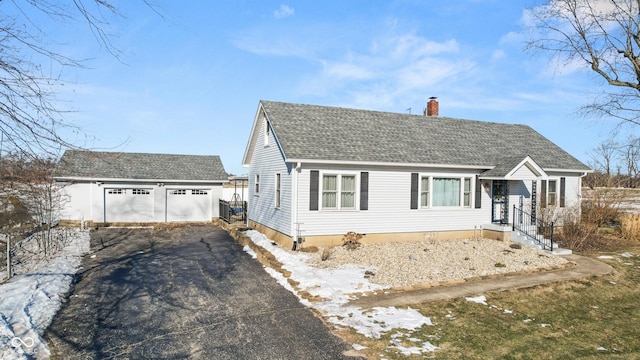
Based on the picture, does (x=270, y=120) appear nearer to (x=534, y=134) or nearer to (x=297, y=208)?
(x=297, y=208)

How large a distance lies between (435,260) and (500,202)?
675cm

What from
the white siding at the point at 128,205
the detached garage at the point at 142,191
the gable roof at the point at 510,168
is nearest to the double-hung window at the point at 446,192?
the gable roof at the point at 510,168

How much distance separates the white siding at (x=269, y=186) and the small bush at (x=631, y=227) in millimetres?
16764

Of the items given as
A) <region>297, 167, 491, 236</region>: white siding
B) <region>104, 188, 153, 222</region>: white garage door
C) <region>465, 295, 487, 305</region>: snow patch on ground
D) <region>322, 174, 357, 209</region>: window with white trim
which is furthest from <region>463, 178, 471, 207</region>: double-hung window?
<region>104, 188, 153, 222</region>: white garage door

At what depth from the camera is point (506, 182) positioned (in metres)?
17.0

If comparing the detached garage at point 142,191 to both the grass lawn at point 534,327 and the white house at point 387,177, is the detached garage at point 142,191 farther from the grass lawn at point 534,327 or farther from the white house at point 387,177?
the grass lawn at point 534,327

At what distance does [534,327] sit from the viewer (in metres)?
7.30

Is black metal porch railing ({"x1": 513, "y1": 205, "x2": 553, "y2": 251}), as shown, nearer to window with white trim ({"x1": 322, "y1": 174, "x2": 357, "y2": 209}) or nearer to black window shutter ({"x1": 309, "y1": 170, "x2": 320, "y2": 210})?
window with white trim ({"x1": 322, "y1": 174, "x2": 357, "y2": 209})

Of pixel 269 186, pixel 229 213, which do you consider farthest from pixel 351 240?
pixel 229 213

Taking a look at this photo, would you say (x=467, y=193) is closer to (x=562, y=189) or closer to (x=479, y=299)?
(x=562, y=189)

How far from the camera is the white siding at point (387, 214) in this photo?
13727mm

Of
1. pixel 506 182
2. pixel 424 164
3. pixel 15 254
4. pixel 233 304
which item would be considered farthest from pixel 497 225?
pixel 15 254

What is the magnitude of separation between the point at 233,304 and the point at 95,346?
2742mm

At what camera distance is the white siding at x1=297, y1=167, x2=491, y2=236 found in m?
13.7
